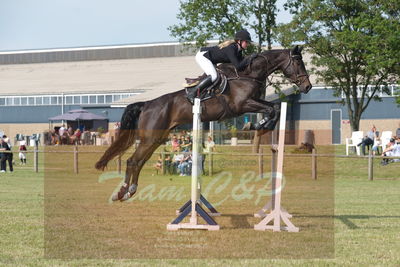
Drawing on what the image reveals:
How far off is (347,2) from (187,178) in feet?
41.8

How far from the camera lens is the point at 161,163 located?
1983 centimetres

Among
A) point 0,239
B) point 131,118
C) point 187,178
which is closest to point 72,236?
point 0,239

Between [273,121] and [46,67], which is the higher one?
[46,67]

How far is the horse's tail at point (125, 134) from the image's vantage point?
9773 mm

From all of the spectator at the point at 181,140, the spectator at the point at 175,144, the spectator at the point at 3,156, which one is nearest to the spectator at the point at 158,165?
the spectator at the point at 175,144

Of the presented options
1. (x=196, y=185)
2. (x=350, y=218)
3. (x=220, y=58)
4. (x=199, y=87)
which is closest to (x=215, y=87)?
(x=199, y=87)

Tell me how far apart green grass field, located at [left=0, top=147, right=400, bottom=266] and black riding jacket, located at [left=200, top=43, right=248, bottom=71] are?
2.25m

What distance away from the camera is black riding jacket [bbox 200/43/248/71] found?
8.77 m

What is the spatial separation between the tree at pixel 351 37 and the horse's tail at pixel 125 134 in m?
18.4

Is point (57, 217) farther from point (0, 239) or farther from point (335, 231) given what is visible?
point (335, 231)

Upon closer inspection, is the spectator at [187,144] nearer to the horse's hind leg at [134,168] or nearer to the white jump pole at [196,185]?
the horse's hind leg at [134,168]

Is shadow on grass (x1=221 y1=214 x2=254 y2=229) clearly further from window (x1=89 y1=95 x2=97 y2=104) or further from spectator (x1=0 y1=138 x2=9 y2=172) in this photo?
window (x1=89 y1=95 x2=97 y2=104)

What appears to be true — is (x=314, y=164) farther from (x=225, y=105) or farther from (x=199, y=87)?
(x=199, y=87)

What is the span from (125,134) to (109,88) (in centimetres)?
3535
